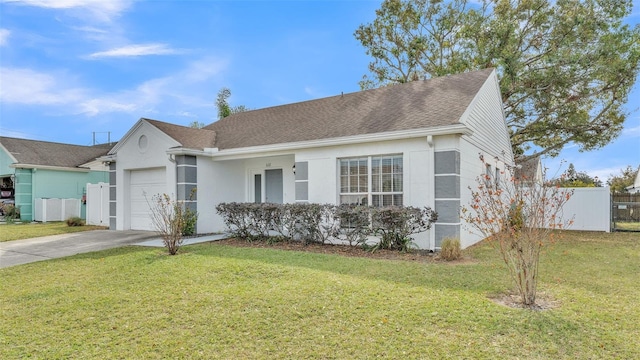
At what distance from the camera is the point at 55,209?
1962 centimetres

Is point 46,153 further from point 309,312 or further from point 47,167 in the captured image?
point 309,312

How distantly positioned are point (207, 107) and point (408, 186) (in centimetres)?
2223

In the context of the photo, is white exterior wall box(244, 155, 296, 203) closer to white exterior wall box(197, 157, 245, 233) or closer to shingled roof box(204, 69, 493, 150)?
white exterior wall box(197, 157, 245, 233)

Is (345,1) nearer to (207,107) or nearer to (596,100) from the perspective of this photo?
(596,100)

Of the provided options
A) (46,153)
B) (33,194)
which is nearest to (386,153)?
(33,194)

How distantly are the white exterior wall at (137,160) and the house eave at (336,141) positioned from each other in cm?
138

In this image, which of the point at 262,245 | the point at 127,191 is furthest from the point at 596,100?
the point at 127,191

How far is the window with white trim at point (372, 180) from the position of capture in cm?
954

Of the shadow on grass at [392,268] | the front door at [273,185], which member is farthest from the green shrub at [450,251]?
the front door at [273,185]

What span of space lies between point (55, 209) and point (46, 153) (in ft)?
15.0

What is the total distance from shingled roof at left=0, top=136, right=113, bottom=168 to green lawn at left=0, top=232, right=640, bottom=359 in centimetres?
1701

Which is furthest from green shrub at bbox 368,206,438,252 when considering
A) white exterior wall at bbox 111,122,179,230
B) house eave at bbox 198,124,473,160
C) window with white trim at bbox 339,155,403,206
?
white exterior wall at bbox 111,122,179,230

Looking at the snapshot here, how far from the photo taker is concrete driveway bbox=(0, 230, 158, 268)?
866cm

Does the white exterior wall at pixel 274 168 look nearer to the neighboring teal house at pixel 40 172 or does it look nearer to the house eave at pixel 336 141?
the house eave at pixel 336 141
